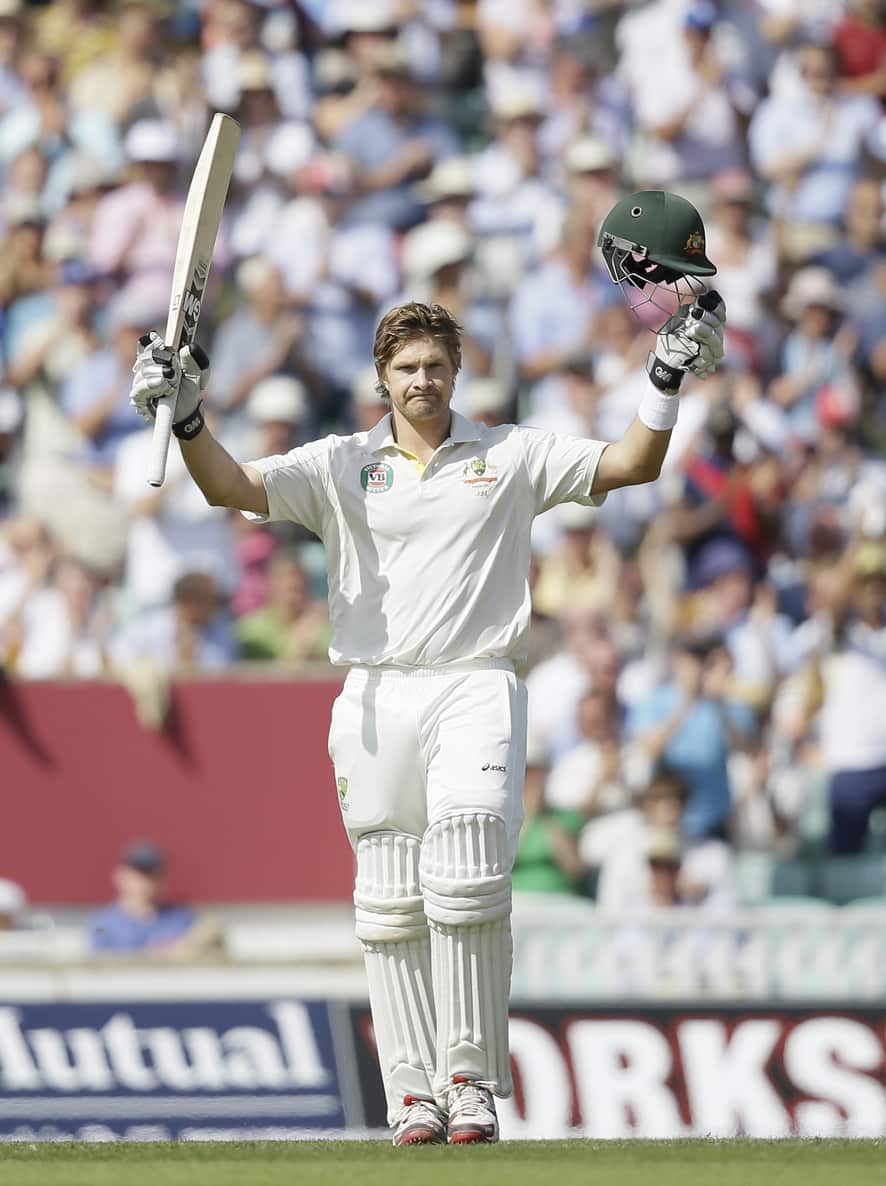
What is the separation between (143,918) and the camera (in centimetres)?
929

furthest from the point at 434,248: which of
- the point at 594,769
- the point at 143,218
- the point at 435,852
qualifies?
the point at 435,852

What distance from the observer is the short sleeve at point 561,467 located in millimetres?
5484

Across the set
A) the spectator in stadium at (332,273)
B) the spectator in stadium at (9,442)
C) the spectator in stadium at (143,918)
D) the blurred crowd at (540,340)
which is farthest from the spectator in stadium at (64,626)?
the spectator in stadium at (332,273)

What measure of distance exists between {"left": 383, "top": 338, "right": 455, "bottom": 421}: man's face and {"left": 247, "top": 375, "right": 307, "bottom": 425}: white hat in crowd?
17.3ft

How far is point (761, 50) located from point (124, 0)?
3.67 metres

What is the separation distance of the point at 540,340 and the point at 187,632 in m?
2.49

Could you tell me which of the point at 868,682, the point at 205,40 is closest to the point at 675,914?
the point at 868,682

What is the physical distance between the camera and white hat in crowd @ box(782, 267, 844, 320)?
A: 11.1m

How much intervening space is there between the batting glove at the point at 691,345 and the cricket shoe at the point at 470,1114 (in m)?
1.70

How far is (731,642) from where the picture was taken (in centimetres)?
989

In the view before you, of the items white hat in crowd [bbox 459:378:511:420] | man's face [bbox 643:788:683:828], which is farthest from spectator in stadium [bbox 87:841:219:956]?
white hat in crowd [bbox 459:378:511:420]

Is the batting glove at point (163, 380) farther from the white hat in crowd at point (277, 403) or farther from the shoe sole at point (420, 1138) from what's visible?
the white hat in crowd at point (277, 403)

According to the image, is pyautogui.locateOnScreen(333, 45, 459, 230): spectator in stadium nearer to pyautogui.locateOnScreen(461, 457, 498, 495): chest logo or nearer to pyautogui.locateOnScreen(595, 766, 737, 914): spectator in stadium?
pyautogui.locateOnScreen(595, 766, 737, 914): spectator in stadium

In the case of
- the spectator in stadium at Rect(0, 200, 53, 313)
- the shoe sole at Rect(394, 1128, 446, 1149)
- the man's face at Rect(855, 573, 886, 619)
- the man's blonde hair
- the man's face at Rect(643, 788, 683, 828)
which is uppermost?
the spectator in stadium at Rect(0, 200, 53, 313)
